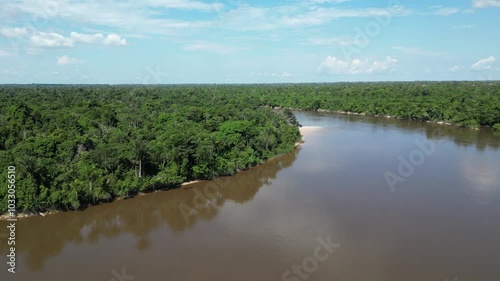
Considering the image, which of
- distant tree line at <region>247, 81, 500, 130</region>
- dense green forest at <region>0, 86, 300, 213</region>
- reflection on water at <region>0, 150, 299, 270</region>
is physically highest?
distant tree line at <region>247, 81, 500, 130</region>

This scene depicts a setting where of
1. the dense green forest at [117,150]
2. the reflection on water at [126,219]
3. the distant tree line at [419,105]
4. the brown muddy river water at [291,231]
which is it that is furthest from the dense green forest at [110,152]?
the distant tree line at [419,105]

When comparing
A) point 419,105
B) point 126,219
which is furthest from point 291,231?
point 419,105

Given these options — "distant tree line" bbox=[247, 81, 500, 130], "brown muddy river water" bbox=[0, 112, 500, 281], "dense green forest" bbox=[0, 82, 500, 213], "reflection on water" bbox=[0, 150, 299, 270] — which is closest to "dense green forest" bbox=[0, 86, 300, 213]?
"dense green forest" bbox=[0, 82, 500, 213]

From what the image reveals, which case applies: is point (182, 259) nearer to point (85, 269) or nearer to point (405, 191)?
point (85, 269)

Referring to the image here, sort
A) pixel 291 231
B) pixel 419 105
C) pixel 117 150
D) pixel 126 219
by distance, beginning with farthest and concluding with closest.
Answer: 1. pixel 419 105
2. pixel 117 150
3. pixel 126 219
4. pixel 291 231

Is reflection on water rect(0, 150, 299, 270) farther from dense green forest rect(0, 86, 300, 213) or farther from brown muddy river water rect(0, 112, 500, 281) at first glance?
dense green forest rect(0, 86, 300, 213)

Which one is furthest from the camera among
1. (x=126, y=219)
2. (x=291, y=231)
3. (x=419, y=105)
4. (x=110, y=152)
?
(x=419, y=105)

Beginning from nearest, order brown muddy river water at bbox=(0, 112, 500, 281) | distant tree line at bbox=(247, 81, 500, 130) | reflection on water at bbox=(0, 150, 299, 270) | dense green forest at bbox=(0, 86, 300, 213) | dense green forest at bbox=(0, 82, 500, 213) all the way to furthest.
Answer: brown muddy river water at bbox=(0, 112, 500, 281) < reflection on water at bbox=(0, 150, 299, 270) < dense green forest at bbox=(0, 86, 300, 213) < dense green forest at bbox=(0, 82, 500, 213) < distant tree line at bbox=(247, 81, 500, 130)

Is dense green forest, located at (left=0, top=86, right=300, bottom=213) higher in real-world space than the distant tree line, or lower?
lower

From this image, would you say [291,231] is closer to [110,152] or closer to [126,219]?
[126,219]
